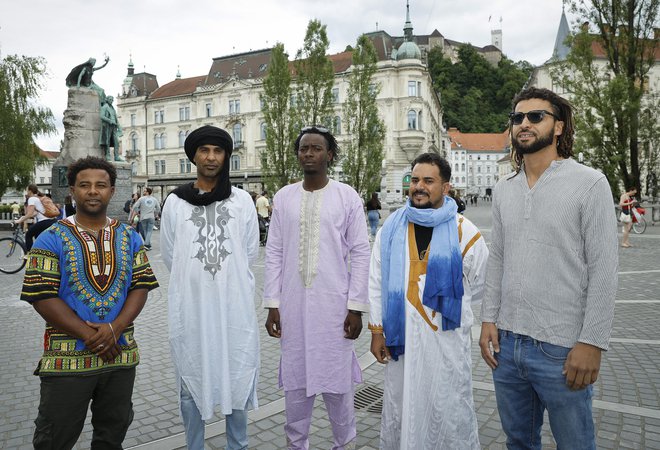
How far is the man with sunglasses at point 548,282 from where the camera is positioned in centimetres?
208

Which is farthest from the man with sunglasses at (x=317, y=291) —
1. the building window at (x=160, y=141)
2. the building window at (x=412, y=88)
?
the building window at (x=160, y=141)

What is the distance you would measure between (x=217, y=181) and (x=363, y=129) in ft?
78.9

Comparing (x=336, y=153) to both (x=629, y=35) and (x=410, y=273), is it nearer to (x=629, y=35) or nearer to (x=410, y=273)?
(x=410, y=273)

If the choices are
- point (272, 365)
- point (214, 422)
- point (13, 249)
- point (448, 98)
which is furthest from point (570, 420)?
point (448, 98)

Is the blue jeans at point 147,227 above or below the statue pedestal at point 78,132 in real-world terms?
below

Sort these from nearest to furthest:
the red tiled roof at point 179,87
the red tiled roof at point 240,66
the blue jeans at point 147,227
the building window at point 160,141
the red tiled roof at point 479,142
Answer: the blue jeans at point 147,227 → the red tiled roof at point 240,66 → the red tiled roof at point 179,87 → the building window at point 160,141 → the red tiled roof at point 479,142

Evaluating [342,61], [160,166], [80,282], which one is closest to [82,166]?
[80,282]

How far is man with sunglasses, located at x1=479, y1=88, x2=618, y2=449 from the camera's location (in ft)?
6.82

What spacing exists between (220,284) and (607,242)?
2.06 metres

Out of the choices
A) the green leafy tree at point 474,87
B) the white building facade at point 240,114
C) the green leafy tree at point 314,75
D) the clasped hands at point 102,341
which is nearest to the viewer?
the clasped hands at point 102,341

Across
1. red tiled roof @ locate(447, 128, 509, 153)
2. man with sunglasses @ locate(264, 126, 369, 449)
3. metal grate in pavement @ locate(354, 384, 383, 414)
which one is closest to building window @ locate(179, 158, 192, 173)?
red tiled roof @ locate(447, 128, 509, 153)

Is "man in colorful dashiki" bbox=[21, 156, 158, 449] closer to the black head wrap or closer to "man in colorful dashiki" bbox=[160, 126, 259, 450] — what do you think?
"man in colorful dashiki" bbox=[160, 126, 259, 450]

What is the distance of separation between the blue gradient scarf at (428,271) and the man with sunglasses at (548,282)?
0.22m

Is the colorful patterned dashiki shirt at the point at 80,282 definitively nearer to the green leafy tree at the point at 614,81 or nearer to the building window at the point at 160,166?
the green leafy tree at the point at 614,81
